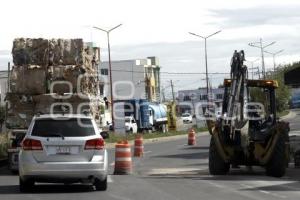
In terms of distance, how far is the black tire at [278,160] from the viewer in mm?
18641

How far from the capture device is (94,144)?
49.5ft

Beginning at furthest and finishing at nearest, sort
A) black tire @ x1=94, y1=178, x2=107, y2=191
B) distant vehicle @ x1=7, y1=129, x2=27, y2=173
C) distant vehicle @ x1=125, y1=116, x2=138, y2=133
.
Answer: distant vehicle @ x1=125, y1=116, x2=138, y2=133 < distant vehicle @ x1=7, y1=129, x2=27, y2=173 < black tire @ x1=94, y1=178, x2=107, y2=191

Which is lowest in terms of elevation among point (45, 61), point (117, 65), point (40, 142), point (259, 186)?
point (259, 186)

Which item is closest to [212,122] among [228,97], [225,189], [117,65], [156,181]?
[228,97]

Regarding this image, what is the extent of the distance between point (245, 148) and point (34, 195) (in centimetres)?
684

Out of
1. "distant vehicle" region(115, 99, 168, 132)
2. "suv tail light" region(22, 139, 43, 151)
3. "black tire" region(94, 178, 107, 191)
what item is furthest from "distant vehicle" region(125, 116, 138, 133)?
"suv tail light" region(22, 139, 43, 151)

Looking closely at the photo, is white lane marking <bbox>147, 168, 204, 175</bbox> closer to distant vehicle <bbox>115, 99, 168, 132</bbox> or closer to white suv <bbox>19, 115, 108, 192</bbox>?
white suv <bbox>19, 115, 108, 192</bbox>

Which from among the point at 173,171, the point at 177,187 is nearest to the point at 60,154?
the point at 177,187

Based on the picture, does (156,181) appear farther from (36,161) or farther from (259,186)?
(36,161)

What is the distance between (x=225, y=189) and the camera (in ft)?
51.2

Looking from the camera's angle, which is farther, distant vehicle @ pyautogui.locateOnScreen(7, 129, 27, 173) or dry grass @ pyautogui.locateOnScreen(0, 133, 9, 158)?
dry grass @ pyautogui.locateOnScreen(0, 133, 9, 158)

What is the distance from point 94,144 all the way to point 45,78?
6722 mm

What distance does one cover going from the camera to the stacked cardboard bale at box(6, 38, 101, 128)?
68.8 ft

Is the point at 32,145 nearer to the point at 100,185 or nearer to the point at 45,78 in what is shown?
the point at 100,185
